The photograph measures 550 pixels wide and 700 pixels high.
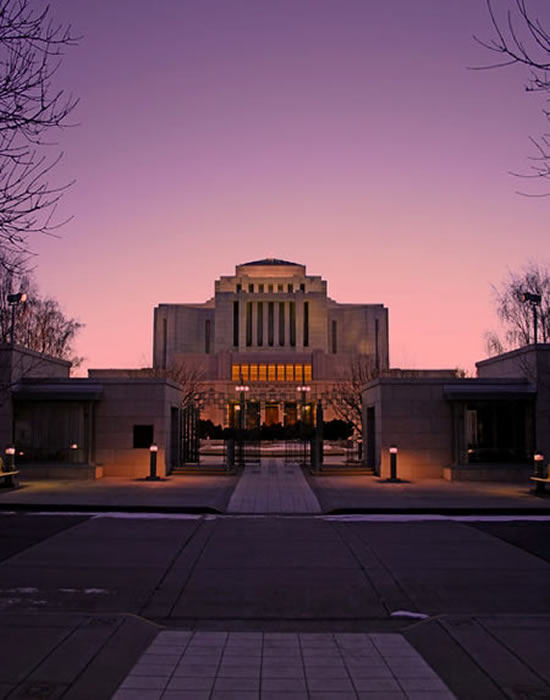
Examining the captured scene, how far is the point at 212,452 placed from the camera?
40.0m

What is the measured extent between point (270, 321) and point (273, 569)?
299ft

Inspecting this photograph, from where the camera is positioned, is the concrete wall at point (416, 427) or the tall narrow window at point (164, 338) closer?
the concrete wall at point (416, 427)

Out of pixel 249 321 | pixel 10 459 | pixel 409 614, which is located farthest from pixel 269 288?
pixel 409 614

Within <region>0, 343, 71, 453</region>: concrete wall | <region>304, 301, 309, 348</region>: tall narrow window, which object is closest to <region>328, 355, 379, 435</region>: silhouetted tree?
<region>0, 343, 71, 453</region>: concrete wall

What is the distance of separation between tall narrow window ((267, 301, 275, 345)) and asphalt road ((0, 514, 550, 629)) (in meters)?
85.7

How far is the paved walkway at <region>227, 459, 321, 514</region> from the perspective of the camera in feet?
55.8

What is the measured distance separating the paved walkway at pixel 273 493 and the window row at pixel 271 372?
56160 mm

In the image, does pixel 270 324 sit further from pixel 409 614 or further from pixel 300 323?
pixel 409 614

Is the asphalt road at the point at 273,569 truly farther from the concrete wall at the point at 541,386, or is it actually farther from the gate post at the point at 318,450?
the gate post at the point at 318,450

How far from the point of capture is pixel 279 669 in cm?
557

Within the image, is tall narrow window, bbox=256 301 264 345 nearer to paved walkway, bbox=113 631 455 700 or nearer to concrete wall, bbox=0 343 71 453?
concrete wall, bbox=0 343 71 453

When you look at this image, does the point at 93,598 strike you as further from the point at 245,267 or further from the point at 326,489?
the point at 245,267

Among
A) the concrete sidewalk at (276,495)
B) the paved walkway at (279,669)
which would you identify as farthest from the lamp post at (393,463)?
the paved walkway at (279,669)

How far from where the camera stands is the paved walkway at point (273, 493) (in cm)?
1700
